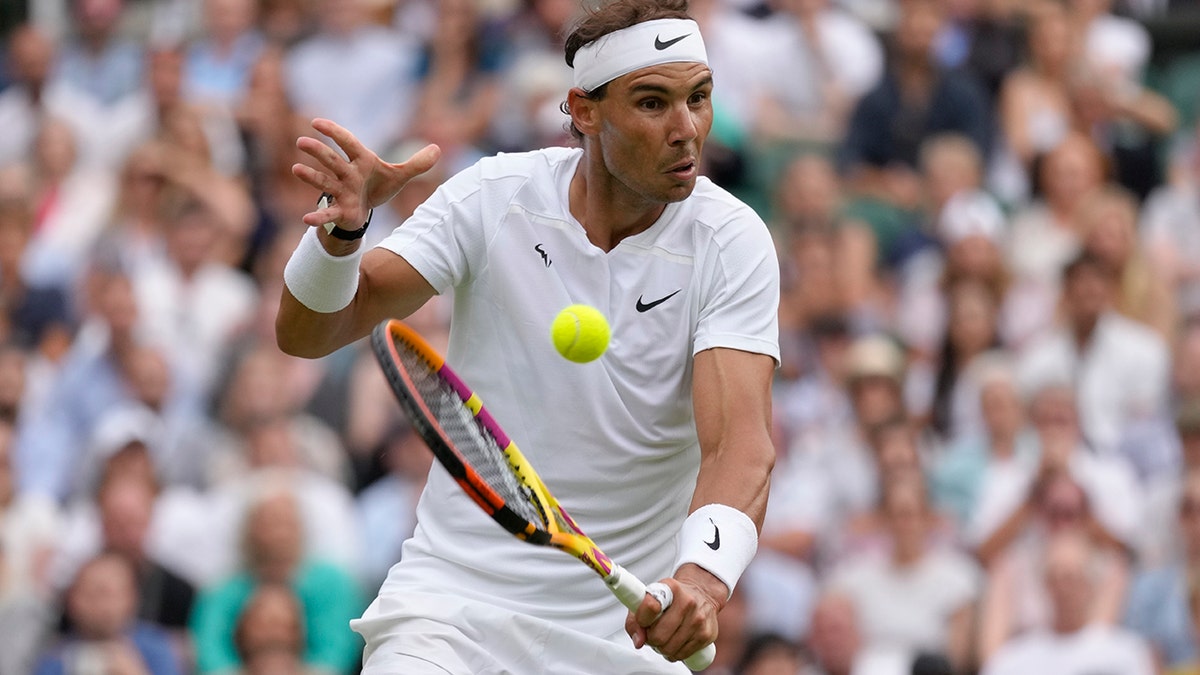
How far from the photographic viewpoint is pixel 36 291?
11.2 m

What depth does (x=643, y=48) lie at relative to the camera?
4.98 m

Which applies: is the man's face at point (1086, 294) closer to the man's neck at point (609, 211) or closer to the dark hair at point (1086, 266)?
the dark hair at point (1086, 266)

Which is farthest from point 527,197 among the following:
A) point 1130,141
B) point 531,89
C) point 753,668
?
point 1130,141

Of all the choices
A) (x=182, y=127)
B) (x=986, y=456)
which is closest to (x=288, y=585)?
(x=986, y=456)

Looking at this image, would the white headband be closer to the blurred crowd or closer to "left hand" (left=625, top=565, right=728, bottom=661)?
"left hand" (left=625, top=565, right=728, bottom=661)

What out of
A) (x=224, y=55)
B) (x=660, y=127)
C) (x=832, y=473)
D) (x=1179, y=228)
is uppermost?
(x=660, y=127)

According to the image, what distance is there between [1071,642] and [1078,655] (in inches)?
2.5

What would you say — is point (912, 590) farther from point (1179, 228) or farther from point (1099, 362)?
point (1179, 228)

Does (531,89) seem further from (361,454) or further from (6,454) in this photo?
(6,454)

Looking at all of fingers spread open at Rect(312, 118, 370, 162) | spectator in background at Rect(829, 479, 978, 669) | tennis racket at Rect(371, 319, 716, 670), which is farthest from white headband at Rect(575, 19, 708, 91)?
spectator in background at Rect(829, 479, 978, 669)

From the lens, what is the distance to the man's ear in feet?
16.7

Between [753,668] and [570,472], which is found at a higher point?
[570,472]

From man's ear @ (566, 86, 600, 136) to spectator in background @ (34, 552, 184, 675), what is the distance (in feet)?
14.6

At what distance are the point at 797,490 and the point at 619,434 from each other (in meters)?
4.58
